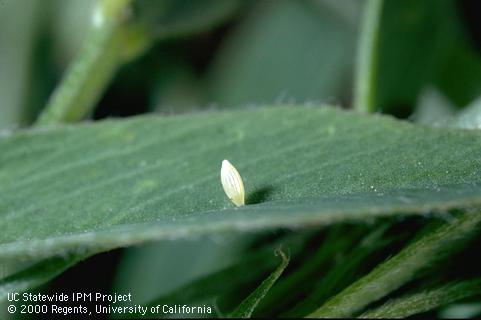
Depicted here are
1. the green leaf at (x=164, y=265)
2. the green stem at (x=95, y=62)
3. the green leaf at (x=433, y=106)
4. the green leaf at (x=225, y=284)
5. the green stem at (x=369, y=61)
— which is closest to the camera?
the green leaf at (x=225, y=284)

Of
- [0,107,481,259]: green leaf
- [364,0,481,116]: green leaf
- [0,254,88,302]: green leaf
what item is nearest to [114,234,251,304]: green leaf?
[364,0,481,116]: green leaf

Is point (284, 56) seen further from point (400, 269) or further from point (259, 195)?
point (400, 269)

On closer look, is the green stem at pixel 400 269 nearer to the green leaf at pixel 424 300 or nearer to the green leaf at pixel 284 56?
the green leaf at pixel 424 300

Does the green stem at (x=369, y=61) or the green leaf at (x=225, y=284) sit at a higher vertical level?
the green stem at (x=369, y=61)

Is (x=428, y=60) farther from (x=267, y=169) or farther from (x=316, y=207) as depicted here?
(x=316, y=207)

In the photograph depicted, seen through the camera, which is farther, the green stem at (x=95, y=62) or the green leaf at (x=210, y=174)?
the green stem at (x=95, y=62)

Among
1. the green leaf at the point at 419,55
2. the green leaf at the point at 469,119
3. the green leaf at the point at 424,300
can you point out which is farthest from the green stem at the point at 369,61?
the green leaf at the point at 424,300

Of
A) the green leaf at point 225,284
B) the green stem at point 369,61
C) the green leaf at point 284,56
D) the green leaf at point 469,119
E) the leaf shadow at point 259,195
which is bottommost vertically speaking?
the green leaf at point 225,284

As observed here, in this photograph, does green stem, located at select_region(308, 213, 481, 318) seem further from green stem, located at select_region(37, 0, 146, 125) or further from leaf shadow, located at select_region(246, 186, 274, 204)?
green stem, located at select_region(37, 0, 146, 125)
